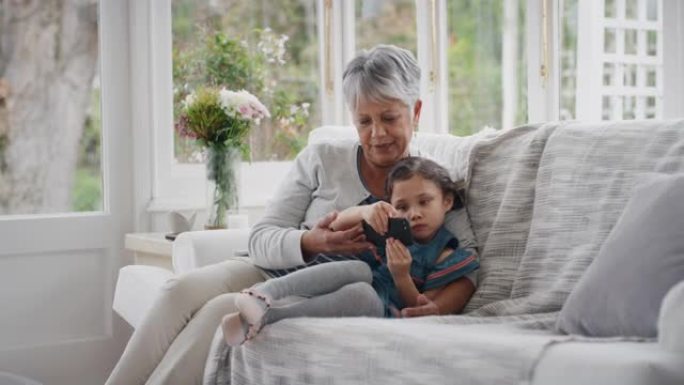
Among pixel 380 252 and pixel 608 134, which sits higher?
pixel 608 134

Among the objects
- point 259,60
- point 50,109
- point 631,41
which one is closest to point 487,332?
point 631,41

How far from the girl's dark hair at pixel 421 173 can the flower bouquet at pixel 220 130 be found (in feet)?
4.01

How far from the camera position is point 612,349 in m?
1.60

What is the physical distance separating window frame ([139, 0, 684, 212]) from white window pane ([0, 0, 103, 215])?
0.18 metres

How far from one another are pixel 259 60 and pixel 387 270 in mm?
2053

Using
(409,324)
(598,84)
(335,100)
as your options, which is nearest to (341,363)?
(409,324)

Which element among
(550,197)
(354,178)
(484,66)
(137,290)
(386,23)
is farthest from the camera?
(386,23)

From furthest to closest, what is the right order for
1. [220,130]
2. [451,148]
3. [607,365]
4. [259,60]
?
1. [259,60]
2. [220,130]
3. [451,148]
4. [607,365]

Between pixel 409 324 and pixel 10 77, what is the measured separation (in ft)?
7.77

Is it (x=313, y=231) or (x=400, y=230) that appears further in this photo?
(x=313, y=231)

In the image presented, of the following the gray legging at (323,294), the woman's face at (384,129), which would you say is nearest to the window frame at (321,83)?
the woman's face at (384,129)

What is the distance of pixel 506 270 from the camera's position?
7.98 feet

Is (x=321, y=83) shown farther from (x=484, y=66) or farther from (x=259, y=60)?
(x=484, y=66)

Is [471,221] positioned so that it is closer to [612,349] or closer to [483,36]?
[612,349]
